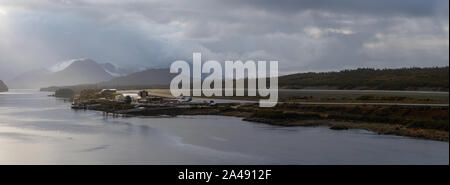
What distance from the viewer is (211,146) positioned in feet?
104

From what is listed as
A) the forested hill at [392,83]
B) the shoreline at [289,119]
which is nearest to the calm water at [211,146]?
the shoreline at [289,119]

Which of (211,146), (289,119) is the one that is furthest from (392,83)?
(211,146)

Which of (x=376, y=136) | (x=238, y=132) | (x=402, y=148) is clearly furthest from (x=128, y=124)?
(x=402, y=148)

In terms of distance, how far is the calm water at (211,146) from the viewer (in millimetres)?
26328

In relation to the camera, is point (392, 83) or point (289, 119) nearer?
point (289, 119)

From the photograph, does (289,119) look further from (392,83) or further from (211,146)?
(392,83)

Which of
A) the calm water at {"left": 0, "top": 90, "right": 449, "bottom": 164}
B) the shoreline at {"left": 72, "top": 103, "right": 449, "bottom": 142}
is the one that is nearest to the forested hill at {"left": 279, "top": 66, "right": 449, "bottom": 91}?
the shoreline at {"left": 72, "top": 103, "right": 449, "bottom": 142}

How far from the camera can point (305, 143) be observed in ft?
103

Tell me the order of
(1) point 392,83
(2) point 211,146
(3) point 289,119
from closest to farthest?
(2) point 211,146 → (3) point 289,119 → (1) point 392,83

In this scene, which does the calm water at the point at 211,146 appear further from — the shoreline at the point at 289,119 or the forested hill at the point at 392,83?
the forested hill at the point at 392,83

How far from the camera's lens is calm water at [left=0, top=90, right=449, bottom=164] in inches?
1037

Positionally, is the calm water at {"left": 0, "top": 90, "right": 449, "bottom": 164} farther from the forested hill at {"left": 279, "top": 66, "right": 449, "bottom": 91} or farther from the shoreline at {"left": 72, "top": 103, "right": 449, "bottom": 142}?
the forested hill at {"left": 279, "top": 66, "right": 449, "bottom": 91}

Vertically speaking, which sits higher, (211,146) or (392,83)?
(392,83)

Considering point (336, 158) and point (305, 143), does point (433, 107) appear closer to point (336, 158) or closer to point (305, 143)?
point (305, 143)
